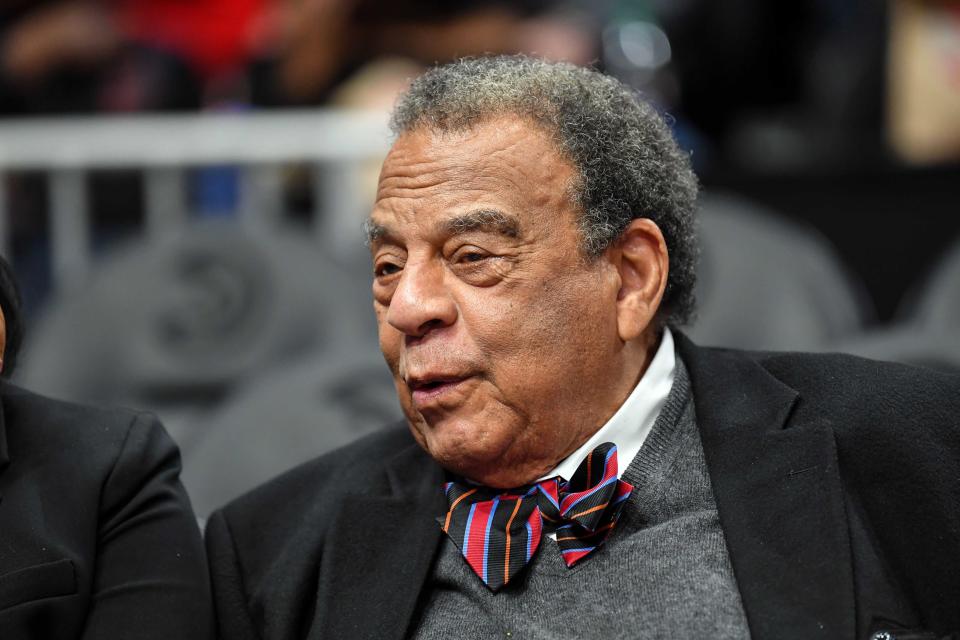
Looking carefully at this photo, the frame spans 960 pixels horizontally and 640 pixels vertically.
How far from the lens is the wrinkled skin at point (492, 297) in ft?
6.84

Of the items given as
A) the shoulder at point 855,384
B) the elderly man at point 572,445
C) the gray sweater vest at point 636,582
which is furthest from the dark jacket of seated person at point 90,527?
the shoulder at point 855,384

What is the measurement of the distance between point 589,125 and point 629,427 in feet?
1.70

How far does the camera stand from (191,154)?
4.73 meters

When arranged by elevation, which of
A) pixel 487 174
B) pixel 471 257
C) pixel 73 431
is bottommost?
pixel 73 431

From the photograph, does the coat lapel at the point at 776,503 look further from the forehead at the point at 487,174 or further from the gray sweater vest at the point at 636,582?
the forehead at the point at 487,174

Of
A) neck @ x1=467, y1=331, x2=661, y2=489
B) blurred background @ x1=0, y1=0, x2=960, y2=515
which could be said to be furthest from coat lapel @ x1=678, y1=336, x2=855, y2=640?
blurred background @ x1=0, y1=0, x2=960, y2=515

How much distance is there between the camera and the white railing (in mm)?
4715

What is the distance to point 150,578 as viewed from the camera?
204 cm

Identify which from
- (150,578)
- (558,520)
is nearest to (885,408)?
(558,520)

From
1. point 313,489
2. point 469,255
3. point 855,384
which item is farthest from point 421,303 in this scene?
point 855,384

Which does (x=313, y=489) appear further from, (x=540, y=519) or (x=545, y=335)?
(x=545, y=335)

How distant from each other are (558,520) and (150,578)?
661 millimetres

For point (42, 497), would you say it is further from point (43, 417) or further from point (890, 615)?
point (890, 615)

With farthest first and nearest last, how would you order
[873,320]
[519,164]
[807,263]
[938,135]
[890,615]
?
[938,135] < [873,320] < [807,263] < [519,164] < [890,615]
